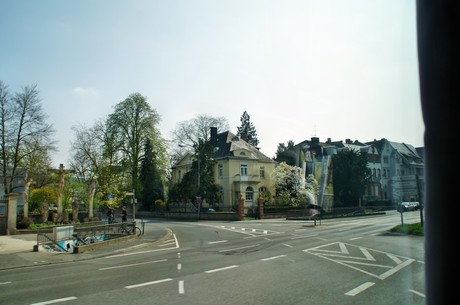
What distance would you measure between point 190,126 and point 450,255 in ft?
219

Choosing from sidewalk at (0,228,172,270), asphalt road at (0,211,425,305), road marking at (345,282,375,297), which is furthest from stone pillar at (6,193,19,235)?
road marking at (345,282,375,297)

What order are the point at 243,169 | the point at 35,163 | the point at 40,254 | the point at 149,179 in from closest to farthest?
1. the point at 40,254
2. the point at 35,163
3. the point at 243,169
4. the point at 149,179

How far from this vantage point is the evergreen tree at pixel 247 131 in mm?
97438

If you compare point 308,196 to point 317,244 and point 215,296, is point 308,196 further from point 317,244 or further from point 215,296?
point 215,296

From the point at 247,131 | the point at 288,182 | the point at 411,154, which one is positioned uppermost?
the point at 247,131

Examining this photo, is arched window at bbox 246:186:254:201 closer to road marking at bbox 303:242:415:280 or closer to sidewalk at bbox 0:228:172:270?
sidewalk at bbox 0:228:172:270

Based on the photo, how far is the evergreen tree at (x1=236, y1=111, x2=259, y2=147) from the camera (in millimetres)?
97438

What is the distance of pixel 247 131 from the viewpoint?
98.4 meters

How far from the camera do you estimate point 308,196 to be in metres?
54.3

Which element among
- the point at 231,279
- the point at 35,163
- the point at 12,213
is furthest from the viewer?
the point at 35,163

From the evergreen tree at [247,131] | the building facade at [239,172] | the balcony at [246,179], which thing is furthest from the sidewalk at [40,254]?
the evergreen tree at [247,131]

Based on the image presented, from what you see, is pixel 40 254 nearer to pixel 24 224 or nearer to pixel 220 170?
pixel 24 224

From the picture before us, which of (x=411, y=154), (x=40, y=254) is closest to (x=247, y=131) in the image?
(x=40, y=254)

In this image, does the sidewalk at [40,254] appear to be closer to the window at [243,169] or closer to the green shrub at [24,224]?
the green shrub at [24,224]
